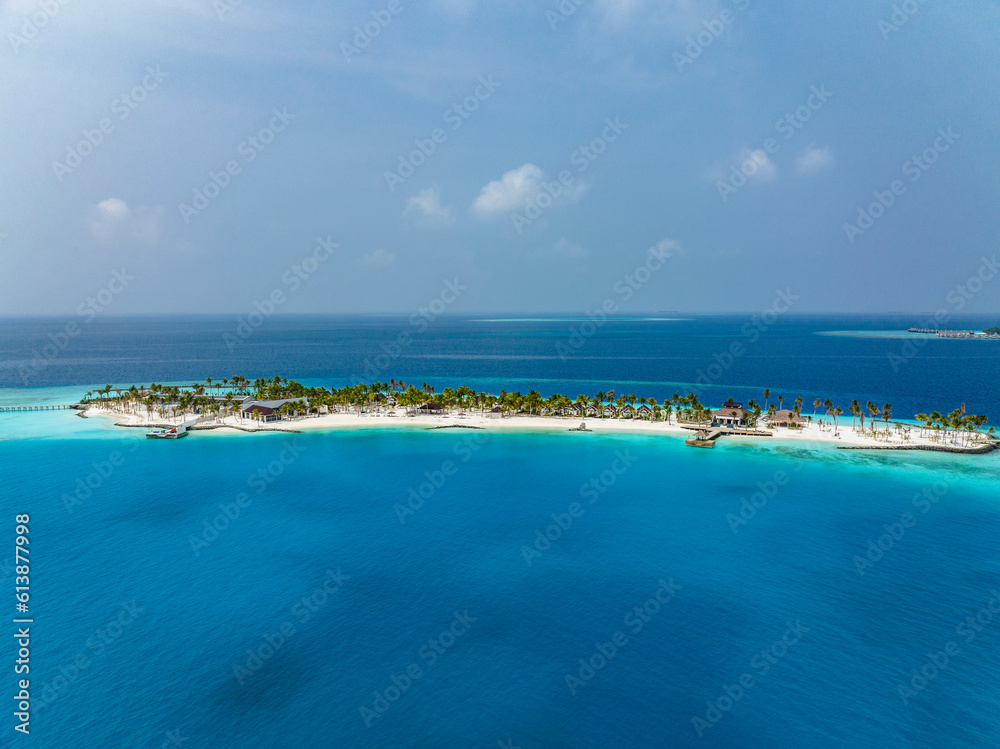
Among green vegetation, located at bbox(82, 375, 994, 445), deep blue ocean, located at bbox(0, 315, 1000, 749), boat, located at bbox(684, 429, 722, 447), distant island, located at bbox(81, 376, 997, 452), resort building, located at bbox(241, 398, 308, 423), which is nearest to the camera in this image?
deep blue ocean, located at bbox(0, 315, 1000, 749)

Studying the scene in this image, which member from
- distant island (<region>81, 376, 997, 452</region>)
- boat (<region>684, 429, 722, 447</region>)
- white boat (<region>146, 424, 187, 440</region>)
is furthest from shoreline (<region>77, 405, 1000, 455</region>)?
white boat (<region>146, 424, 187, 440</region>)

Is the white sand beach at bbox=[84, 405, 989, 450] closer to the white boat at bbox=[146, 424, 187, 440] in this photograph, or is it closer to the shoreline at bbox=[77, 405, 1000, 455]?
the shoreline at bbox=[77, 405, 1000, 455]

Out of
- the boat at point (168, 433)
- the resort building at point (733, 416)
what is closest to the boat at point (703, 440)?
the resort building at point (733, 416)

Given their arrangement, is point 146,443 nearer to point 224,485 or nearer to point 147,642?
point 224,485

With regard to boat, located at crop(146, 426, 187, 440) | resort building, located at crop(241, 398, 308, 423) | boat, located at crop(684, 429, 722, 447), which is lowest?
boat, located at crop(146, 426, 187, 440)

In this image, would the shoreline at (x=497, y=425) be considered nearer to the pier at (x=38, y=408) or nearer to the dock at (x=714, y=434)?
the dock at (x=714, y=434)

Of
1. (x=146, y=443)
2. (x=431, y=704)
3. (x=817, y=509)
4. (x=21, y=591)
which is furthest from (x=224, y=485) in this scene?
(x=817, y=509)
